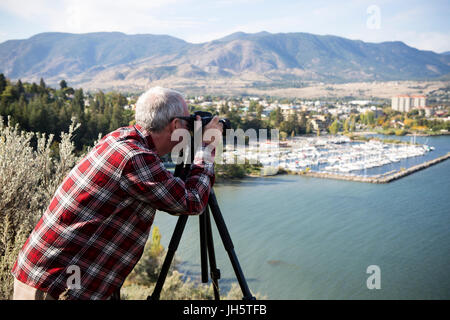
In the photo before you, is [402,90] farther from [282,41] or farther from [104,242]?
[282,41]

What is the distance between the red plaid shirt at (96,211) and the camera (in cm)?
68

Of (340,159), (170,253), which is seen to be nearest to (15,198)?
(170,253)

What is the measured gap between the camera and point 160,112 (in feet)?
2.43

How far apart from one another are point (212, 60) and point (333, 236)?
101 meters

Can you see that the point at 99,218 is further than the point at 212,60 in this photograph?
No

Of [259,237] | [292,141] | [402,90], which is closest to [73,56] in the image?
[402,90]

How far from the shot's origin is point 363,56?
10694 centimetres

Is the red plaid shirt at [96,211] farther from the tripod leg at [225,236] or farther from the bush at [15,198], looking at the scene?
the bush at [15,198]

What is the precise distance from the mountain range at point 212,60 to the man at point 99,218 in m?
70.4

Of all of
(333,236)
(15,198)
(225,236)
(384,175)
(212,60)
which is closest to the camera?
(225,236)

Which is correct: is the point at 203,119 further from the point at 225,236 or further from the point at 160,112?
the point at 225,236

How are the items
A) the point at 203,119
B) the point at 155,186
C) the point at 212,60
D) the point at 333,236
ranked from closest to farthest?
1. the point at 155,186
2. the point at 203,119
3. the point at 333,236
4. the point at 212,60

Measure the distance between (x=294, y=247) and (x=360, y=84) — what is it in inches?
3020

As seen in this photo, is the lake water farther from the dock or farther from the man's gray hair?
the man's gray hair
